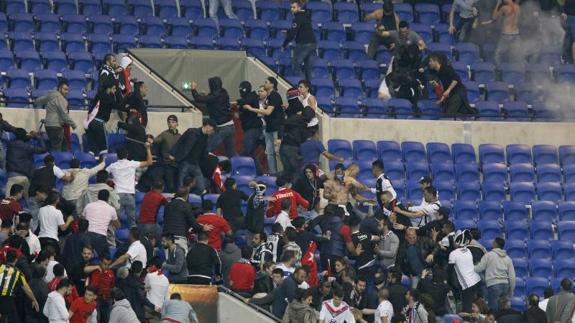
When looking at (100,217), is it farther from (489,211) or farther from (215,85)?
(489,211)

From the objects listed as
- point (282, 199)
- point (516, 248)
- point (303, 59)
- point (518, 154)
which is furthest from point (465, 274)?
point (303, 59)

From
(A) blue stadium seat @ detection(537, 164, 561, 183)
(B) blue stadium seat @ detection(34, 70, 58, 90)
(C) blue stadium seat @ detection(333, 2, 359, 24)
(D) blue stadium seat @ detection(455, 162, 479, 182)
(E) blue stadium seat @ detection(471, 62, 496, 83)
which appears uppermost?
(C) blue stadium seat @ detection(333, 2, 359, 24)

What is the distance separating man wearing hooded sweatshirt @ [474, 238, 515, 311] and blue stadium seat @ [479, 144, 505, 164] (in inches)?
197

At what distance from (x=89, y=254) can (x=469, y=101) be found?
1169 centimetres

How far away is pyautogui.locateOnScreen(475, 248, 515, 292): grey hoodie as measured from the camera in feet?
102

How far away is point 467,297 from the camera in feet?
101

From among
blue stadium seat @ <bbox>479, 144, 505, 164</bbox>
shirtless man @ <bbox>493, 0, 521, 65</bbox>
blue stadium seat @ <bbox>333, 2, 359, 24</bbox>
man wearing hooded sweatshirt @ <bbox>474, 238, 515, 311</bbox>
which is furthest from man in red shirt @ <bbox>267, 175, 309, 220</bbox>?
shirtless man @ <bbox>493, 0, 521, 65</bbox>

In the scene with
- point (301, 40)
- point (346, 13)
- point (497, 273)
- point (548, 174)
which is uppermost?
point (346, 13)

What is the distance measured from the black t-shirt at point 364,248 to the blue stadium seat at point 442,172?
177 inches

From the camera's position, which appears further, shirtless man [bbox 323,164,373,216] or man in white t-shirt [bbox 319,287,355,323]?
shirtless man [bbox 323,164,373,216]

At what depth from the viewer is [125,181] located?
101 feet

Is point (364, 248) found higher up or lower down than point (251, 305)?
higher up

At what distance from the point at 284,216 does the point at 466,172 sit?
5574 mm

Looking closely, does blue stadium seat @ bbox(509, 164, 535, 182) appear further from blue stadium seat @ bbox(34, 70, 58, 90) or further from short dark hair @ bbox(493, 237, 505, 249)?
blue stadium seat @ bbox(34, 70, 58, 90)
